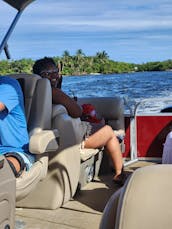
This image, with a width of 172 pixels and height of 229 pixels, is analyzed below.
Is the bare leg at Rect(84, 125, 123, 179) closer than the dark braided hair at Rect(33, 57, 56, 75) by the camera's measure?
No

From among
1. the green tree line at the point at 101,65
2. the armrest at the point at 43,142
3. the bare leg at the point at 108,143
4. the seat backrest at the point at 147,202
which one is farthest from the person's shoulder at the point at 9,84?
the green tree line at the point at 101,65

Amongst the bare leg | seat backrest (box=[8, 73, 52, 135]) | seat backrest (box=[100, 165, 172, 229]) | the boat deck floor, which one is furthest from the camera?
the bare leg

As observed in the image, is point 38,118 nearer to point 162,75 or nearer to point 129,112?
point 129,112

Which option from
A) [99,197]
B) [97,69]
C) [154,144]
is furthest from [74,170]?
[97,69]

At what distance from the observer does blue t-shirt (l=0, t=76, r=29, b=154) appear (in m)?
3.16

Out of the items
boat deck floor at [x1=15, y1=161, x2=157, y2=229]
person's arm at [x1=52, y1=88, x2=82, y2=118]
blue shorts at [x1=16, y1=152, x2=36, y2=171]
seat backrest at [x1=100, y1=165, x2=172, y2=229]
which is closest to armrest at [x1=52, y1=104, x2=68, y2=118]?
person's arm at [x1=52, y1=88, x2=82, y2=118]

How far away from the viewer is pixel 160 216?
127 cm

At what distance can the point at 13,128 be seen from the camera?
3.28 metres

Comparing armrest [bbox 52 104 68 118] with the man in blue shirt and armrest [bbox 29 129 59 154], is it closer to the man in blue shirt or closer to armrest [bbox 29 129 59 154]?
armrest [bbox 29 129 59 154]

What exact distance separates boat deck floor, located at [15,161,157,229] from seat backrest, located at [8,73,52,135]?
2.06 feet

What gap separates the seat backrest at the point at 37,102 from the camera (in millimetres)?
3559

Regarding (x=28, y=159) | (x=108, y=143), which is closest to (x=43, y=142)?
(x=28, y=159)

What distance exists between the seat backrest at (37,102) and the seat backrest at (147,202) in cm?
222

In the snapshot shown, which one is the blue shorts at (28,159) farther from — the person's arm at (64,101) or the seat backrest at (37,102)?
the person's arm at (64,101)
